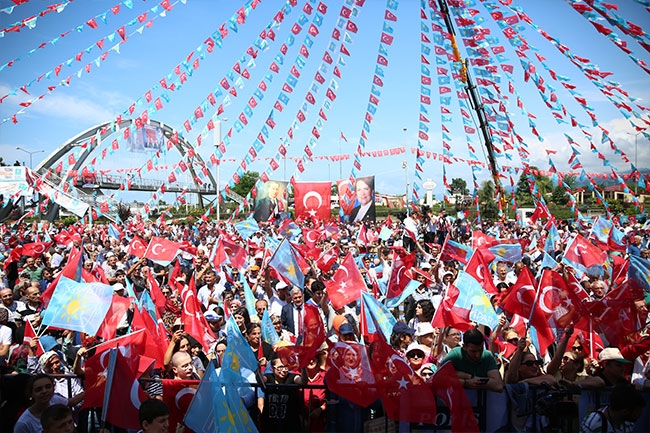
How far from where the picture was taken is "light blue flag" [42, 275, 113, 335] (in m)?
6.97

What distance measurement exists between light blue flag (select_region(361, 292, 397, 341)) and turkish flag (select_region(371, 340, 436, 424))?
1.67 metres

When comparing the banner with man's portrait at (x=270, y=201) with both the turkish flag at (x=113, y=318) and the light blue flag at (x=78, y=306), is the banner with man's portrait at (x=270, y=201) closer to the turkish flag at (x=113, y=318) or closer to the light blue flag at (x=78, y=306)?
the turkish flag at (x=113, y=318)

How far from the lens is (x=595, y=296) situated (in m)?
9.47

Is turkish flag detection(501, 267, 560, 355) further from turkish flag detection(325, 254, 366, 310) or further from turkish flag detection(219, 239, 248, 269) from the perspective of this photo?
turkish flag detection(219, 239, 248, 269)

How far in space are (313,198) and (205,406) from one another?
37.5 meters

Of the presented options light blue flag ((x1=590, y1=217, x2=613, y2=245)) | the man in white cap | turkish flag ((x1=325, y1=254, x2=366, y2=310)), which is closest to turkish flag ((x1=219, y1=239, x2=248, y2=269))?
turkish flag ((x1=325, y1=254, x2=366, y2=310))

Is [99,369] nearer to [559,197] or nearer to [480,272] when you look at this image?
[480,272]

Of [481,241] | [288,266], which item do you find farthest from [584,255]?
[288,266]

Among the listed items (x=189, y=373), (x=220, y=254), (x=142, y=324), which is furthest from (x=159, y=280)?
(x=189, y=373)

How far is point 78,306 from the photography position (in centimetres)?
706

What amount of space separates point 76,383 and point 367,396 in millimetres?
3189

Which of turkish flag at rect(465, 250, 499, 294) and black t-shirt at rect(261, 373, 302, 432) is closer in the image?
black t-shirt at rect(261, 373, 302, 432)

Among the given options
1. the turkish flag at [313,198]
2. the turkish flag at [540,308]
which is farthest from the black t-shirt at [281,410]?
the turkish flag at [313,198]

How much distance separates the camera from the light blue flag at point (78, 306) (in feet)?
22.9
